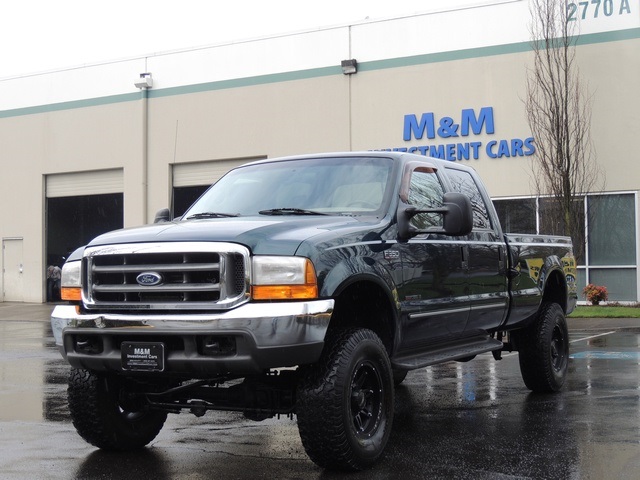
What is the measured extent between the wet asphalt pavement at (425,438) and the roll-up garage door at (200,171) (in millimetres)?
18605

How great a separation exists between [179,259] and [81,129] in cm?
2736

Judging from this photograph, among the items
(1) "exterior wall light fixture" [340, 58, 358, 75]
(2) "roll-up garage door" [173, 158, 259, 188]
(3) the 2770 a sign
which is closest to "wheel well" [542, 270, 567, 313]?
(3) the 2770 a sign

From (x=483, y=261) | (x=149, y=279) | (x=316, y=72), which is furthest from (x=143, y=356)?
(x=316, y=72)

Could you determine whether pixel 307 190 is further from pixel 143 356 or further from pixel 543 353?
pixel 543 353

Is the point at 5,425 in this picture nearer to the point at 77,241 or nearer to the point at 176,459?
the point at 176,459

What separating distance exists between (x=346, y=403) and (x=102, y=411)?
1.83 meters

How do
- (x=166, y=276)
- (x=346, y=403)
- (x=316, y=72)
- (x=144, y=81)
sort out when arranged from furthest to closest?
(x=144, y=81) < (x=316, y=72) < (x=166, y=276) < (x=346, y=403)

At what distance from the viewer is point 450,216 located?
669cm

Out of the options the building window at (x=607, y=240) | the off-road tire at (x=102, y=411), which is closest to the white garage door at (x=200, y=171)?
the building window at (x=607, y=240)

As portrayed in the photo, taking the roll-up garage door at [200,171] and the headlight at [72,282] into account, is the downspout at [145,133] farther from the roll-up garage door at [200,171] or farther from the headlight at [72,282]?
the headlight at [72,282]

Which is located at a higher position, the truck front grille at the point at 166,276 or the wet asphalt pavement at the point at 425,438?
the truck front grille at the point at 166,276

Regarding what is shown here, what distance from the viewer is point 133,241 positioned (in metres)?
6.01

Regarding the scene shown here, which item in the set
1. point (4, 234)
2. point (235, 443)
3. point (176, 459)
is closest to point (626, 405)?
point (235, 443)

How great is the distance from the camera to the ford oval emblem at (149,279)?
5797 millimetres
